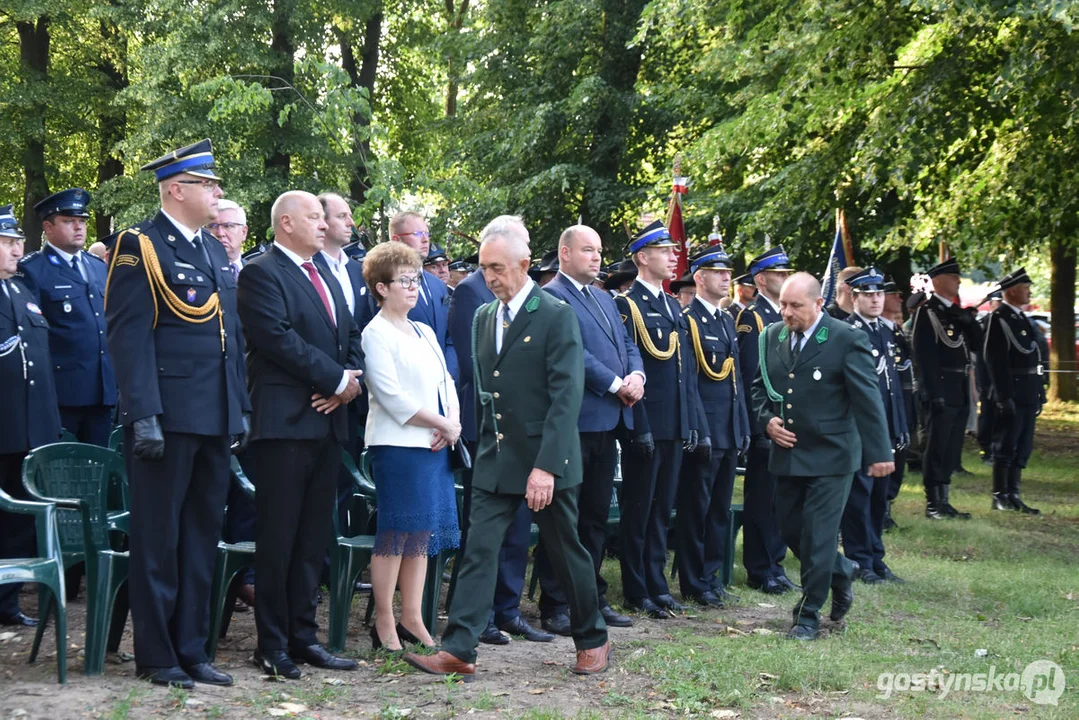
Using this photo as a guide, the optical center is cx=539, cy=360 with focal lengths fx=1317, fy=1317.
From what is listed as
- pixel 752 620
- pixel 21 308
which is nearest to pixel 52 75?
pixel 21 308

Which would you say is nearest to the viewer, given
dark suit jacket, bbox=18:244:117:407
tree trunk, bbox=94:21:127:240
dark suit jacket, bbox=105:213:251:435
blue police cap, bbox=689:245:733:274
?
dark suit jacket, bbox=105:213:251:435

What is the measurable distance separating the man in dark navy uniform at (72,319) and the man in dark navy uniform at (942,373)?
316 inches

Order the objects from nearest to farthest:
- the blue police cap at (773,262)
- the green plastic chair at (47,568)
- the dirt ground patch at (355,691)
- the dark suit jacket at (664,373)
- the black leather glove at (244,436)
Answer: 1. the dirt ground patch at (355,691)
2. the green plastic chair at (47,568)
3. the black leather glove at (244,436)
4. the dark suit jacket at (664,373)
5. the blue police cap at (773,262)

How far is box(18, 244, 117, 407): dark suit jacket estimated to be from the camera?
330 inches

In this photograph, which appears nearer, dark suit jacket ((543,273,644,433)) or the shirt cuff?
the shirt cuff

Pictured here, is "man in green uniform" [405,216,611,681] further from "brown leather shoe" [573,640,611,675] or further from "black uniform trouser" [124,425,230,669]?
"black uniform trouser" [124,425,230,669]

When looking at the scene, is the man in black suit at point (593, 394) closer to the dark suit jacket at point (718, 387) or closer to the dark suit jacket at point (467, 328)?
the dark suit jacket at point (467, 328)

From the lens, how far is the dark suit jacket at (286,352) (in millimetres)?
6066

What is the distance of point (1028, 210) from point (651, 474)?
976 cm

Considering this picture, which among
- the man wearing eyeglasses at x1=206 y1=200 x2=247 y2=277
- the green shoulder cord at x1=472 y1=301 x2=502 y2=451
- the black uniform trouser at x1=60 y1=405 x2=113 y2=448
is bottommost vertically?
the black uniform trouser at x1=60 y1=405 x2=113 y2=448

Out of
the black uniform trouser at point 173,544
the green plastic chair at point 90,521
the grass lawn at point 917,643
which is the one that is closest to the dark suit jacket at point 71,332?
the green plastic chair at point 90,521

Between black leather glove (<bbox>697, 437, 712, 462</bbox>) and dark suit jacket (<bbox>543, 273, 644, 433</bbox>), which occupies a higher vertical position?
dark suit jacket (<bbox>543, 273, 644, 433</bbox>)

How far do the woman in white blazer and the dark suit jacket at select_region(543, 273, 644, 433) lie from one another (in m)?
1.12

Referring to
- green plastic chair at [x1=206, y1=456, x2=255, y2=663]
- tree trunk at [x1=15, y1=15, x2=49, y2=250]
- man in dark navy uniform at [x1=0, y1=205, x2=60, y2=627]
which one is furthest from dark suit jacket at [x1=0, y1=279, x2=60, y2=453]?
tree trunk at [x1=15, y1=15, x2=49, y2=250]
